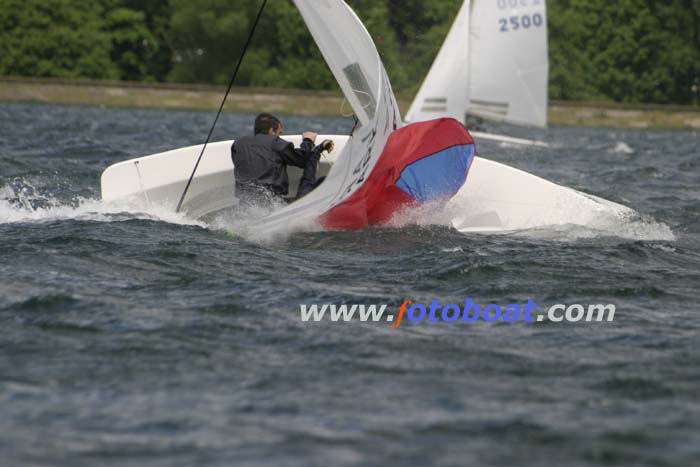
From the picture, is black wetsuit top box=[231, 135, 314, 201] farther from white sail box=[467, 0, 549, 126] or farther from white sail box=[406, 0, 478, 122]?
white sail box=[467, 0, 549, 126]

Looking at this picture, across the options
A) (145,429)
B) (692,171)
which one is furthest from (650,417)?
(692,171)

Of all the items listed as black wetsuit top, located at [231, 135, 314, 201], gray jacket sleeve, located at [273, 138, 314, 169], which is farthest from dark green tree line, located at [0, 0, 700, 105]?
black wetsuit top, located at [231, 135, 314, 201]

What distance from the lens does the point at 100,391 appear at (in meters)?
4.12

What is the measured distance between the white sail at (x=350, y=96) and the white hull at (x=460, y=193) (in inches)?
37.2

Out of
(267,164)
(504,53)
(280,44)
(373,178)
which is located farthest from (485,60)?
(280,44)

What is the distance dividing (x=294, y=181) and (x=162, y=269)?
3.38 m

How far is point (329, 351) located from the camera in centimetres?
474

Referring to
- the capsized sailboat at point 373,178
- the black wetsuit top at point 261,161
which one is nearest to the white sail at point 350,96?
the capsized sailboat at point 373,178

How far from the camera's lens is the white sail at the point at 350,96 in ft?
26.2

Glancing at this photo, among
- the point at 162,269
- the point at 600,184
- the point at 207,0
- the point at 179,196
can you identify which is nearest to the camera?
the point at 162,269

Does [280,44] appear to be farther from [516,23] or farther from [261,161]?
[261,161]

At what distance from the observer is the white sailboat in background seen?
22203 mm

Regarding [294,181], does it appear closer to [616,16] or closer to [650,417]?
[650,417]

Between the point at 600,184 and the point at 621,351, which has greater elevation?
the point at 621,351
